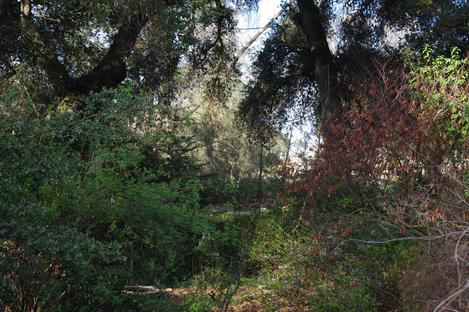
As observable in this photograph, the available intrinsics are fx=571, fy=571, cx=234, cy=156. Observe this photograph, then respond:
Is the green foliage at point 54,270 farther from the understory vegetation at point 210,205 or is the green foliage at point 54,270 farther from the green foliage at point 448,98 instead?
the green foliage at point 448,98

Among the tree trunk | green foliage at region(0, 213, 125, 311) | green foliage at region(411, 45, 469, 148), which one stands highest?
the tree trunk

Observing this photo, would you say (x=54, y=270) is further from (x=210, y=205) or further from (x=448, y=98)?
(x=448, y=98)

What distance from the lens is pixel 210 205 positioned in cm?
822

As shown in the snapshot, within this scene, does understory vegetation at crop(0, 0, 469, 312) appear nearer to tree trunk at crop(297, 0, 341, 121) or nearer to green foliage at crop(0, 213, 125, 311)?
green foliage at crop(0, 213, 125, 311)

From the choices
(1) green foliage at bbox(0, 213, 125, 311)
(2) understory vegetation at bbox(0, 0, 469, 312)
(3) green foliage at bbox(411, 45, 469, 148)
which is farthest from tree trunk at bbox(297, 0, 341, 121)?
(1) green foliage at bbox(0, 213, 125, 311)

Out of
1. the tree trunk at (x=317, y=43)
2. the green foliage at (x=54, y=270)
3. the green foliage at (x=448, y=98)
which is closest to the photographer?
the green foliage at (x=54, y=270)

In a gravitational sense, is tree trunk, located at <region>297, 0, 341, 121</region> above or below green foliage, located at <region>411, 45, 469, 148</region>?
above

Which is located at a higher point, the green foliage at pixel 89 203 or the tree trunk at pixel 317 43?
the tree trunk at pixel 317 43

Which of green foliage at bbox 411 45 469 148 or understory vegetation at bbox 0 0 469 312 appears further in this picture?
green foliage at bbox 411 45 469 148

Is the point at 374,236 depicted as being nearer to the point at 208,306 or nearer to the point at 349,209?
the point at 349,209

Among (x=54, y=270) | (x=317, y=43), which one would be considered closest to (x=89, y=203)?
(x=54, y=270)

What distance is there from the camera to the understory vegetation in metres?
5.08

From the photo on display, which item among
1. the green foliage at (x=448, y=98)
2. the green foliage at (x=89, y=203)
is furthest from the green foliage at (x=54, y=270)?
the green foliage at (x=448, y=98)

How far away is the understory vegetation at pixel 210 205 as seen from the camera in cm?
508
